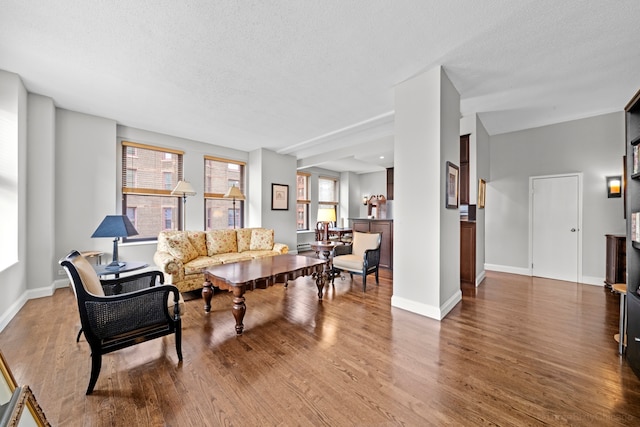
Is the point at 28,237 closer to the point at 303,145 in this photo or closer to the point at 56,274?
the point at 56,274

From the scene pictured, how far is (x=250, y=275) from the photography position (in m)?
2.72

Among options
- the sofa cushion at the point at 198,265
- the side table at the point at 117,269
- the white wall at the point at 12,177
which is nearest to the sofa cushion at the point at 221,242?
the sofa cushion at the point at 198,265

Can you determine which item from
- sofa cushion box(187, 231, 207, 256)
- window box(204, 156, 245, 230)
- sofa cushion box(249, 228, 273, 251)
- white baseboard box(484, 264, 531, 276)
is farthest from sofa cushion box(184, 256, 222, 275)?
white baseboard box(484, 264, 531, 276)

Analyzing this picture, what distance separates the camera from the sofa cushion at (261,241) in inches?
193

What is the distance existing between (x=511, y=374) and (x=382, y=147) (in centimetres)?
428

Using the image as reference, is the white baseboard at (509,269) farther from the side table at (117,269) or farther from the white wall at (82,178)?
the white wall at (82,178)

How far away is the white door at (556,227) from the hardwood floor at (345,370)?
4.99 feet

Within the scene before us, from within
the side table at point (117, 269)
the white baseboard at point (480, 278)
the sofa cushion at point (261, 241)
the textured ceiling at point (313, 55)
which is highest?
the textured ceiling at point (313, 55)

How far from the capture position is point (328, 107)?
3824mm

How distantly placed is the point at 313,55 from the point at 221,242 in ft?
11.2

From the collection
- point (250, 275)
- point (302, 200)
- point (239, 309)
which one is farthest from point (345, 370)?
point (302, 200)

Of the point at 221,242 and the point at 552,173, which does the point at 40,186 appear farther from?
the point at 552,173

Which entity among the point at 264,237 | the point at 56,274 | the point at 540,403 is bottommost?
the point at 540,403

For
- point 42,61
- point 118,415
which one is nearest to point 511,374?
point 118,415
